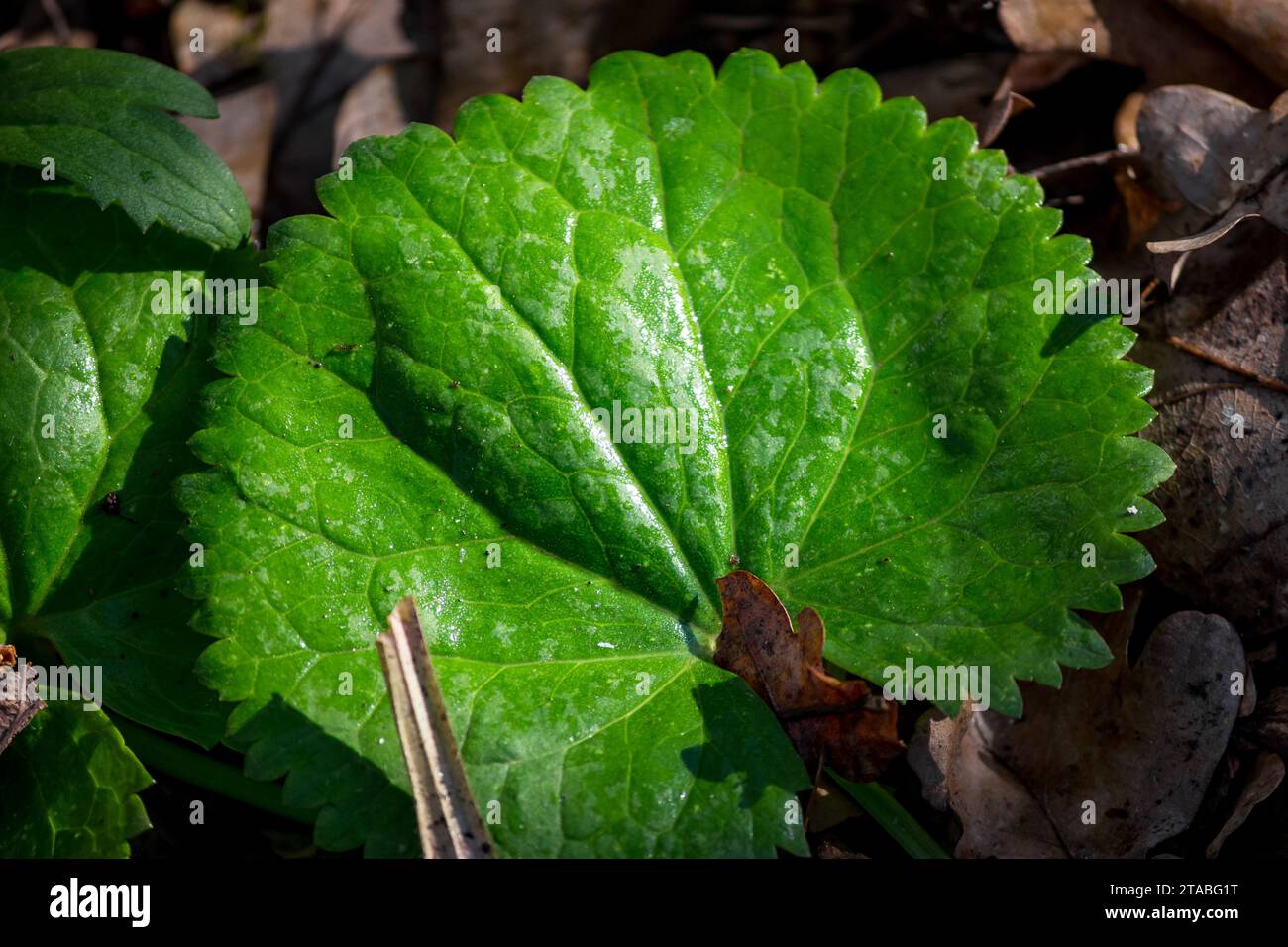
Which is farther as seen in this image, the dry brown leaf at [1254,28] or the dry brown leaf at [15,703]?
the dry brown leaf at [1254,28]

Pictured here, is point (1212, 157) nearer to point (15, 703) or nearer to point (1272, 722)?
point (1272, 722)

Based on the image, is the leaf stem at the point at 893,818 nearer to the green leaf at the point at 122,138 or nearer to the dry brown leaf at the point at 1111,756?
the dry brown leaf at the point at 1111,756

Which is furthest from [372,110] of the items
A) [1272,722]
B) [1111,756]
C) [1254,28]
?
[1272,722]

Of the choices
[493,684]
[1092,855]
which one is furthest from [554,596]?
[1092,855]

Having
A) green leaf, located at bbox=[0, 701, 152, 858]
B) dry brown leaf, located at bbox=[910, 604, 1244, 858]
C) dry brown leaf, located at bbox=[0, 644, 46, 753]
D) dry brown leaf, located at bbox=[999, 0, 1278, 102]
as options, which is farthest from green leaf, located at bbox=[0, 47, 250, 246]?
dry brown leaf, located at bbox=[999, 0, 1278, 102]

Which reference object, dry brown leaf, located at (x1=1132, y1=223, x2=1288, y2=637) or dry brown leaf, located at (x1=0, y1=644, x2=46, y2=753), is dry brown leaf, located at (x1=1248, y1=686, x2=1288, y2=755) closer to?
dry brown leaf, located at (x1=1132, y1=223, x2=1288, y2=637)

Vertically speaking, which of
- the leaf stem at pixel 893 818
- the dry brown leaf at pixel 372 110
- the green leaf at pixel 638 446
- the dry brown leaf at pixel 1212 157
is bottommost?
the leaf stem at pixel 893 818

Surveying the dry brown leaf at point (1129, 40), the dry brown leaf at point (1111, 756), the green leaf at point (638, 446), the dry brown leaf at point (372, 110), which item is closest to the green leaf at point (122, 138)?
the green leaf at point (638, 446)
